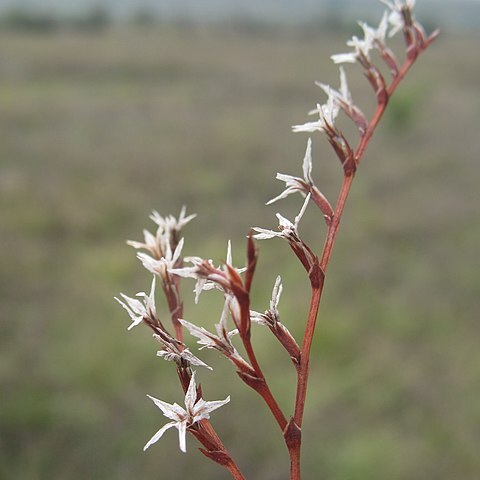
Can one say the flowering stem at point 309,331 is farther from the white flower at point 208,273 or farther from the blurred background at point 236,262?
the blurred background at point 236,262

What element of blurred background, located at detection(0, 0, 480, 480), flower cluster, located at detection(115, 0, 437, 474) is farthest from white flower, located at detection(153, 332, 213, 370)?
blurred background, located at detection(0, 0, 480, 480)

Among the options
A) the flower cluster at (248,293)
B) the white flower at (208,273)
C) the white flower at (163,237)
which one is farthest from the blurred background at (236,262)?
the white flower at (208,273)

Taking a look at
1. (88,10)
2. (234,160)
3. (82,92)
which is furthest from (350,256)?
(88,10)

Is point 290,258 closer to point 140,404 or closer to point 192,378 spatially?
point 140,404

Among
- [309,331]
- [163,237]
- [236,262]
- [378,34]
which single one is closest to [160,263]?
[163,237]

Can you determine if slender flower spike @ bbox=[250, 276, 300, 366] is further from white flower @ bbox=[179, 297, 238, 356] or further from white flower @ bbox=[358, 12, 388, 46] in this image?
white flower @ bbox=[358, 12, 388, 46]

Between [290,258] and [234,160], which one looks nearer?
[290,258]

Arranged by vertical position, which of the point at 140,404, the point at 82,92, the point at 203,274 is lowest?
the point at 82,92

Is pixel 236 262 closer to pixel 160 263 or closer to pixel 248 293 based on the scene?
pixel 160 263
